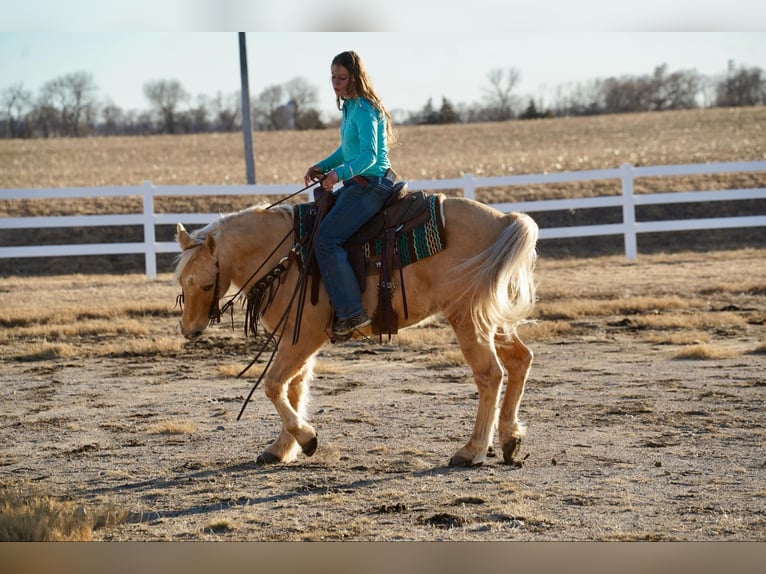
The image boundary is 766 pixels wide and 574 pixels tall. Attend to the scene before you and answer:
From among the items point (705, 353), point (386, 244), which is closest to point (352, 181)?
point (386, 244)

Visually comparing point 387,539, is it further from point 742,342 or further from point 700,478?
point 742,342

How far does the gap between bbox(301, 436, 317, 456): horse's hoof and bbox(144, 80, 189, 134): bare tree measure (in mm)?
44054

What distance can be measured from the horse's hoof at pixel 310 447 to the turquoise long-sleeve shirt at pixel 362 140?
1751 mm

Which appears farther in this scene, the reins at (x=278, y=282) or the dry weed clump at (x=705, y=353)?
the dry weed clump at (x=705, y=353)

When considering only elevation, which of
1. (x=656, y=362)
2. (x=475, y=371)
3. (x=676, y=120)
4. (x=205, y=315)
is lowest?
(x=656, y=362)

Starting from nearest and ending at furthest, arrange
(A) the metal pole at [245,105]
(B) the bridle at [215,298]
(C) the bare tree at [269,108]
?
(B) the bridle at [215,298], (A) the metal pole at [245,105], (C) the bare tree at [269,108]

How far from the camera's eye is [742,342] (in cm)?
1131

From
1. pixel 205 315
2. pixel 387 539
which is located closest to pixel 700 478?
pixel 387 539

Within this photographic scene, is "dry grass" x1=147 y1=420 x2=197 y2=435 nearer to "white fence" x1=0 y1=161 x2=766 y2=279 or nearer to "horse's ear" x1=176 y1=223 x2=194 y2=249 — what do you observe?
"horse's ear" x1=176 y1=223 x2=194 y2=249

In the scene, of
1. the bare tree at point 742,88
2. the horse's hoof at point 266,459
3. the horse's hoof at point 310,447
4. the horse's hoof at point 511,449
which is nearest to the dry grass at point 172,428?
the horse's hoof at point 266,459

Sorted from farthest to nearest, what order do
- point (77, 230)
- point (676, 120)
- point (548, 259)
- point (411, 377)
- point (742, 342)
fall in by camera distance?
1. point (676, 120)
2. point (77, 230)
3. point (548, 259)
4. point (742, 342)
5. point (411, 377)

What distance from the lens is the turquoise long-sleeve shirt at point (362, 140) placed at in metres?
6.20

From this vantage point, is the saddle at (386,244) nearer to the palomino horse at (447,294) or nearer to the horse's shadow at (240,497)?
the palomino horse at (447,294)

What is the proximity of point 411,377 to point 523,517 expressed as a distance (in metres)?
4.90
